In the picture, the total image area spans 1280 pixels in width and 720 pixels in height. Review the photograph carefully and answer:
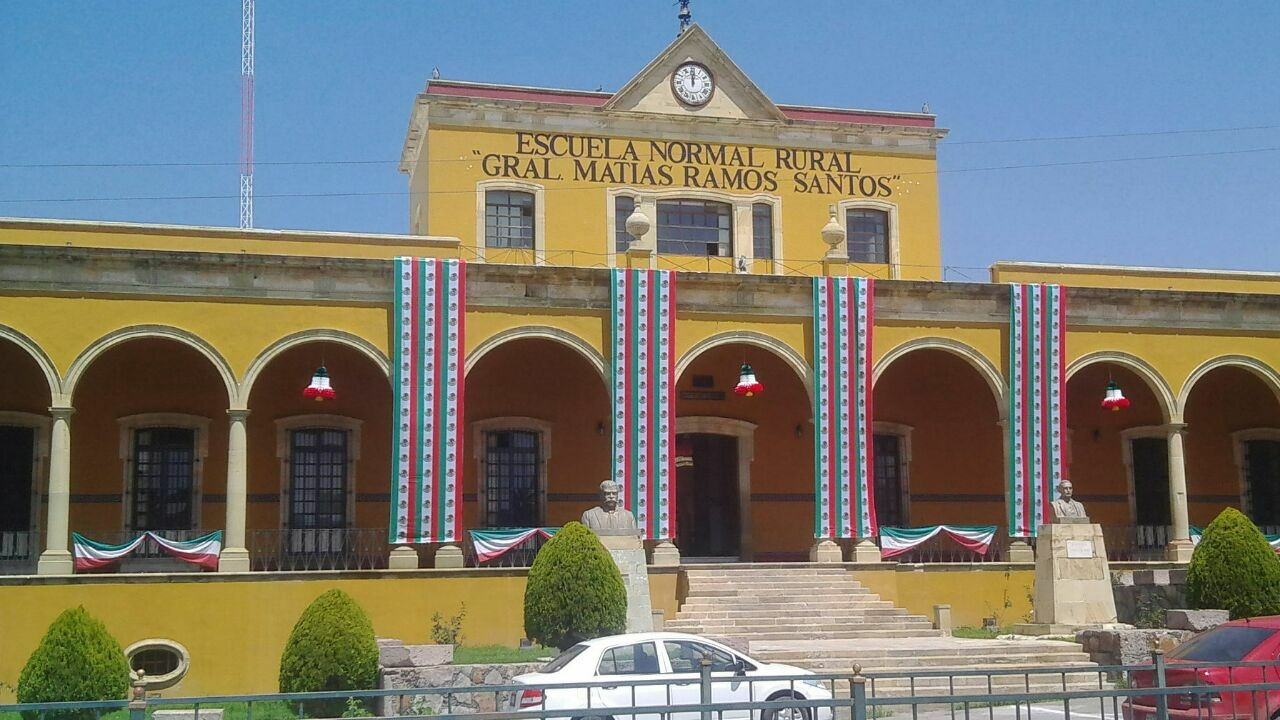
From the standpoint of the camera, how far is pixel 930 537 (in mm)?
25453

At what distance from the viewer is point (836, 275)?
25.7 meters

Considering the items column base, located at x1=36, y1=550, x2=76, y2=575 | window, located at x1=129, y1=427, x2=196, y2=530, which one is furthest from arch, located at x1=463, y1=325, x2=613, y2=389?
column base, located at x1=36, y1=550, x2=76, y2=575

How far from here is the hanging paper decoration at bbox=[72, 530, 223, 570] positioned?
2239cm

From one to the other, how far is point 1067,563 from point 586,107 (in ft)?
41.8

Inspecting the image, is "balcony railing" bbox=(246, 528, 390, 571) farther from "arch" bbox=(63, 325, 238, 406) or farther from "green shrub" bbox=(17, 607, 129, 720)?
"green shrub" bbox=(17, 607, 129, 720)

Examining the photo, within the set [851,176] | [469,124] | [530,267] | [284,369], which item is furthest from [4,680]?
[851,176]

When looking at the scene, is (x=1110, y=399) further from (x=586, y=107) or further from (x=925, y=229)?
(x=586, y=107)

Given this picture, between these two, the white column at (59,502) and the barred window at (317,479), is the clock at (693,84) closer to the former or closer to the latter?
the barred window at (317,479)

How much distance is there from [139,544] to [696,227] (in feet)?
40.2

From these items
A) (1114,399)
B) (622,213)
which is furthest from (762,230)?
(1114,399)

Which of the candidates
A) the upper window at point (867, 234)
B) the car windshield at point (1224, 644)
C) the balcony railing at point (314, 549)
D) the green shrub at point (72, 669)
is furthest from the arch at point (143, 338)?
the car windshield at point (1224, 644)

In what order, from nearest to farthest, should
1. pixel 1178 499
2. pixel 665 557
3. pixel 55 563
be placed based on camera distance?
pixel 55 563, pixel 665 557, pixel 1178 499

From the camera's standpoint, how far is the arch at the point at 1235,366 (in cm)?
2684

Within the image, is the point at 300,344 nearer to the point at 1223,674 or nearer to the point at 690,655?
the point at 690,655
